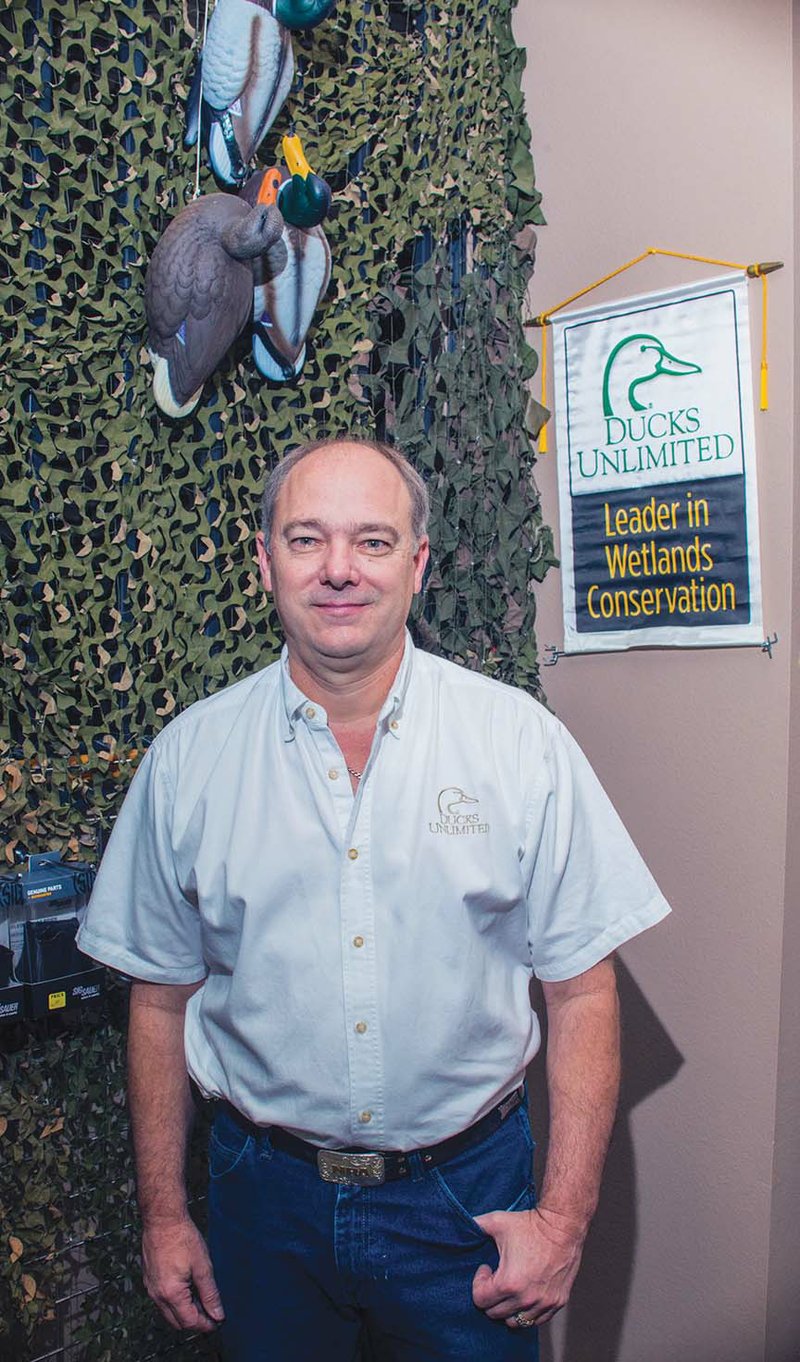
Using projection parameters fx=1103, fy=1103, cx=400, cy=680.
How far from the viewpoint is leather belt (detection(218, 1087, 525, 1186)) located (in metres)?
1.41

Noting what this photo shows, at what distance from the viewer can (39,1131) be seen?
5.62 ft

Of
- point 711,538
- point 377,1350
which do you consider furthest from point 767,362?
point 377,1350

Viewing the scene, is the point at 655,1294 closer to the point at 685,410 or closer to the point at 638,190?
the point at 685,410

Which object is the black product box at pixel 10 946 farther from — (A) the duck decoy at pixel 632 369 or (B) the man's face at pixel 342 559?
(A) the duck decoy at pixel 632 369

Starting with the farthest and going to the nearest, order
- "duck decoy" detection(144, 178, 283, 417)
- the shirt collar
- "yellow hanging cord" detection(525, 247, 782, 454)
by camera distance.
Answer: "yellow hanging cord" detection(525, 247, 782, 454) → "duck decoy" detection(144, 178, 283, 417) → the shirt collar

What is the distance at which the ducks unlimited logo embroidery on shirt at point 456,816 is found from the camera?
146 centimetres

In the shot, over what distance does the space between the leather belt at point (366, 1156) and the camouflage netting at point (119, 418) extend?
478 millimetres

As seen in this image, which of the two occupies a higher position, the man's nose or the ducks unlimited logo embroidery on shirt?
the man's nose

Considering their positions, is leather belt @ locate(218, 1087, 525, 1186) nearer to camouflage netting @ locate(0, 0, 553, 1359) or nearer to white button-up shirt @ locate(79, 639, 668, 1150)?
white button-up shirt @ locate(79, 639, 668, 1150)

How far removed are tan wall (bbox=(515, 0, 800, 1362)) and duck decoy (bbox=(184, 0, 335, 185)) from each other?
2.40ft

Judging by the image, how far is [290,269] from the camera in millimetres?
1955

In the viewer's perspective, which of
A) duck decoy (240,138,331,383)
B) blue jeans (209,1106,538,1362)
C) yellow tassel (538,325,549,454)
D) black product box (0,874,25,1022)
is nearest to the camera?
blue jeans (209,1106,538,1362)

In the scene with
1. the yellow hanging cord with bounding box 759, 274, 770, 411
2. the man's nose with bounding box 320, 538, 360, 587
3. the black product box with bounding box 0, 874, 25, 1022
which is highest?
the yellow hanging cord with bounding box 759, 274, 770, 411

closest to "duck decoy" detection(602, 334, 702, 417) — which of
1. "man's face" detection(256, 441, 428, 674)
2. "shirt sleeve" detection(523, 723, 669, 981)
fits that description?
"man's face" detection(256, 441, 428, 674)
